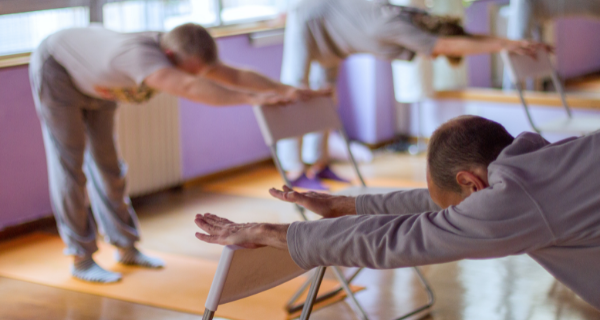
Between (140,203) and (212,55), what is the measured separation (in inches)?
77.6

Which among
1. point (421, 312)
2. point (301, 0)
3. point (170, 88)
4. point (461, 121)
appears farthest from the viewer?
point (301, 0)

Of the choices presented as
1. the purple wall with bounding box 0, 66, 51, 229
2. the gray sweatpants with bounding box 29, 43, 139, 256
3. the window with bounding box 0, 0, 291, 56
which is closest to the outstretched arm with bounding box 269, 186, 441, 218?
the gray sweatpants with bounding box 29, 43, 139, 256

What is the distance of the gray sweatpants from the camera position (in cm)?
280

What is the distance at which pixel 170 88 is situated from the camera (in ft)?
7.92

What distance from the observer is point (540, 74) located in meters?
4.06

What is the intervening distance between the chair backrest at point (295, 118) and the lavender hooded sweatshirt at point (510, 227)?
45.1 inches

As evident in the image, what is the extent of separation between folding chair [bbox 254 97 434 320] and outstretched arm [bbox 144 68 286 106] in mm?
88

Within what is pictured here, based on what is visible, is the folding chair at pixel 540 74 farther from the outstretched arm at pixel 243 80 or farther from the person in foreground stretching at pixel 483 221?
the person in foreground stretching at pixel 483 221

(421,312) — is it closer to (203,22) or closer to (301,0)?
(301,0)

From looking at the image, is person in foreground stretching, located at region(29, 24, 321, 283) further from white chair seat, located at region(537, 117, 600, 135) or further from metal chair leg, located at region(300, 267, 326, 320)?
white chair seat, located at region(537, 117, 600, 135)

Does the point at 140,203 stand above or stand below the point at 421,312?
below

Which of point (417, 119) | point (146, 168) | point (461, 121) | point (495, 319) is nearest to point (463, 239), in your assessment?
point (461, 121)

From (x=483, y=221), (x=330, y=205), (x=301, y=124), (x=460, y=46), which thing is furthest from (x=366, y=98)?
(x=483, y=221)

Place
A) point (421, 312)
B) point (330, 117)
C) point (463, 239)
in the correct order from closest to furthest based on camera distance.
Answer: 1. point (463, 239)
2. point (421, 312)
3. point (330, 117)
